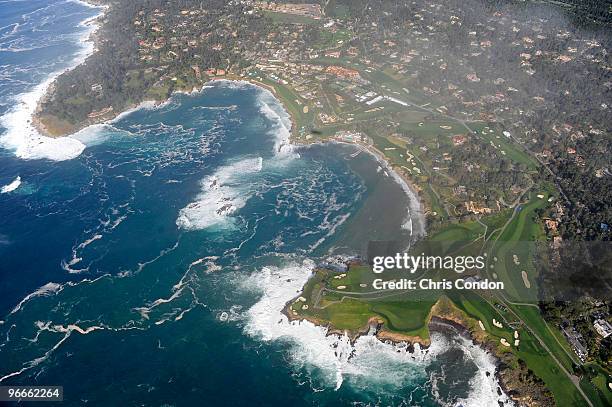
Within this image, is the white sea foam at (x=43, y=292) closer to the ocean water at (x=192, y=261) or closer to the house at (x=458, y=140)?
the ocean water at (x=192, y=261)

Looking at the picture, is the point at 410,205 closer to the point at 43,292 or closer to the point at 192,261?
the point at 192,261

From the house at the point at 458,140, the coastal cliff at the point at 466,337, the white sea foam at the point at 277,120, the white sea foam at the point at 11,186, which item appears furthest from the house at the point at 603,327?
the white sea foam at the point at 11,186

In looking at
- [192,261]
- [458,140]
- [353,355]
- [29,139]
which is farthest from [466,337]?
[29,139]

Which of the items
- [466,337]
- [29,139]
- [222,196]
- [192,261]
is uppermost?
[29,139]

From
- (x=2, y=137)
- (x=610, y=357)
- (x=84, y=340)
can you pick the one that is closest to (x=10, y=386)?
(x=84, y=340)

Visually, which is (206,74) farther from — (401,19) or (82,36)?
(401,19)

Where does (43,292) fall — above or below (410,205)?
below
